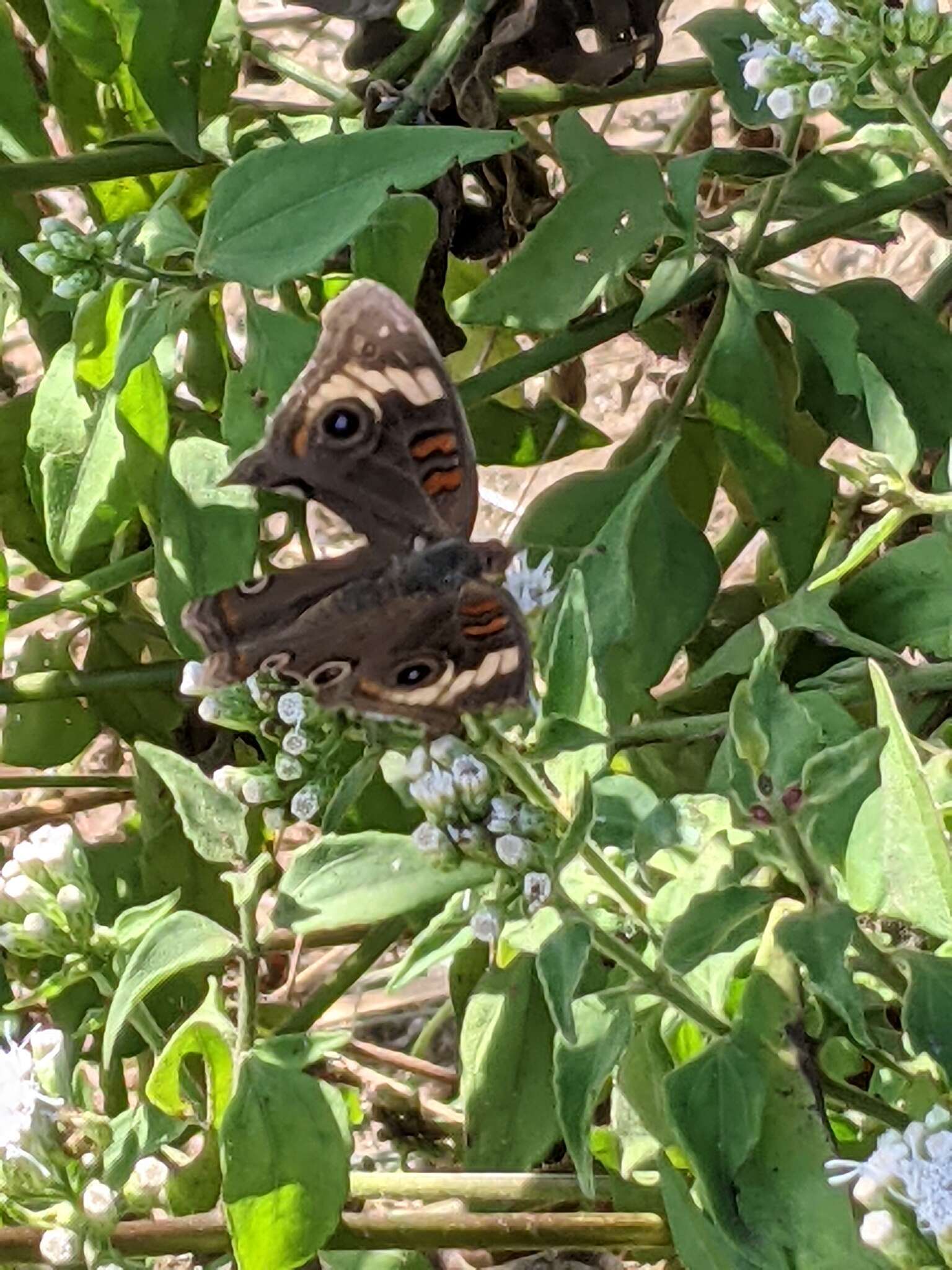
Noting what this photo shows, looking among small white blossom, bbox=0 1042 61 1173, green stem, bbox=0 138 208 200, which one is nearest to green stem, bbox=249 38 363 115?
green stem, bbox=0 138 208 200

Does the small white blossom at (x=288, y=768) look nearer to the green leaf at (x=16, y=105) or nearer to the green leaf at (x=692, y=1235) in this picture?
the green leaf at (x=692, y=1235)

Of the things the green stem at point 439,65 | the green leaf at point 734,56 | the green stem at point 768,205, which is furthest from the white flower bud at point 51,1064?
the green leaf at point 734,56

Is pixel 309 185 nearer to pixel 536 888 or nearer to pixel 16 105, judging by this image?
pixel 16 105

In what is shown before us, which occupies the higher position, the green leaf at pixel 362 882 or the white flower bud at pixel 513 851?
the white flower bud at pixel 513 851

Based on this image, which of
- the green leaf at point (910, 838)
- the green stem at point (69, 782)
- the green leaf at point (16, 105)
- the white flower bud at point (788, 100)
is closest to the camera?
the green leaf at point (910, 838)

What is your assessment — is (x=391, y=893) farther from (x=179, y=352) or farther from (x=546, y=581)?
(x=179, y=352)

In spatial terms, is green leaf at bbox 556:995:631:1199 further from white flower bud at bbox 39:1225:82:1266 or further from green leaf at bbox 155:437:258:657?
green leaf at bbox 155:437:258:657

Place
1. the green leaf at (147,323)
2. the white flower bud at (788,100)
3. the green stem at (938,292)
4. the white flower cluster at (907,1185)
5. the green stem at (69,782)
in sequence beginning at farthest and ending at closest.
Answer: the green stem at (69,782) < the green stem at (938,292) < the white flower bud at (788,100) < the green leaf at (147,323) < the white flower cluster at (907,1185)

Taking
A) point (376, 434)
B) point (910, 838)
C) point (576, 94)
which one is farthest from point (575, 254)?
point (910, 838)
